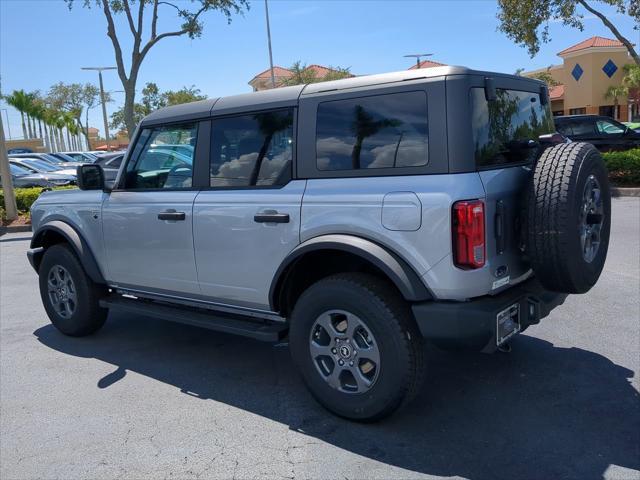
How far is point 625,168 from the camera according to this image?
46.9ft

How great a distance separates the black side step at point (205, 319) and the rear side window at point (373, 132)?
1156 millimetres

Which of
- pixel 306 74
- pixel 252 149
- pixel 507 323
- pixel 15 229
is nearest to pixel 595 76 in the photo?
pixel 306 74

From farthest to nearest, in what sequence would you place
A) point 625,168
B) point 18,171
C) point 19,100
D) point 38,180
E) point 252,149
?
point 19,100, point 18,171, point 38,180, point 625,168, point 252,149

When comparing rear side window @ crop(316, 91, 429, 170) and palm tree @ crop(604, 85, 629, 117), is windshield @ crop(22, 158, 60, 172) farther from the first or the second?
palm tree @ crop(604, 85, 629, 117)

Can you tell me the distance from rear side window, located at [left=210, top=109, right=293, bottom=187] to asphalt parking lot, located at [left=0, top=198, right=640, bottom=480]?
1.51 metres

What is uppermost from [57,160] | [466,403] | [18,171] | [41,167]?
[57,160]

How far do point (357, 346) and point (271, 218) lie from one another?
979 mm

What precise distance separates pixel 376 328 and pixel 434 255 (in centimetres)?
54

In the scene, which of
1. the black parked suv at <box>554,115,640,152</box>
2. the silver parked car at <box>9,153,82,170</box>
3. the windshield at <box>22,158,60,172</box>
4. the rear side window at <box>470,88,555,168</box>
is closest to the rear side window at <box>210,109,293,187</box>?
the rear side window at <box>470,88,555,168</box>

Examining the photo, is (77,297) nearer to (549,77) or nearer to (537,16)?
(537,16)

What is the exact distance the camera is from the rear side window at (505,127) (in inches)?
127

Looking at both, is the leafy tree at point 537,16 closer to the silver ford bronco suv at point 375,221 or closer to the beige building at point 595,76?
the silver ford bronco suv at point 375,221

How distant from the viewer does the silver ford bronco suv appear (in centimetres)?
311

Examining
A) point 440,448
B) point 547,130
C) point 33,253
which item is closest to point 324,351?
point 440,448
